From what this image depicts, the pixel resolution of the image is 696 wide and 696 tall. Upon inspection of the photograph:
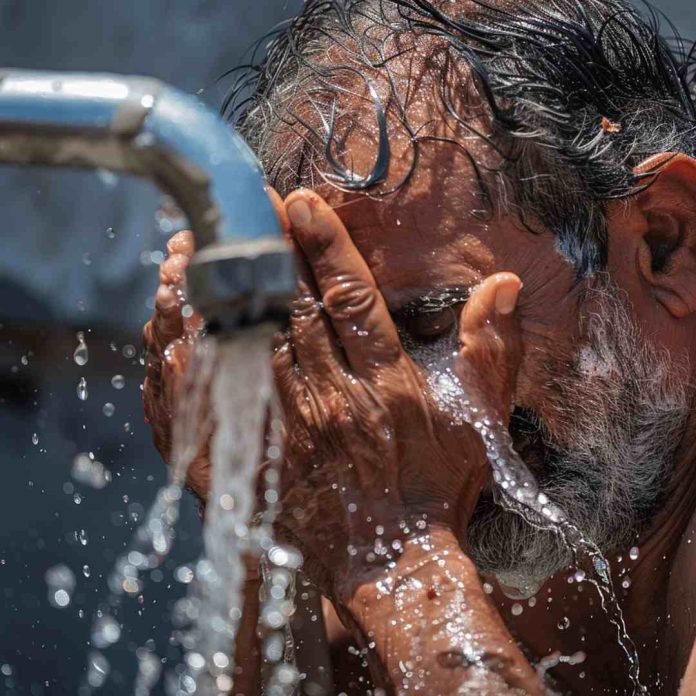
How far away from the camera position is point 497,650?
1.63 metres

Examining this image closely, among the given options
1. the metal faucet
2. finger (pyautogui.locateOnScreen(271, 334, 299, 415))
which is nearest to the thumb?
finger (pyautogui.locateOnScreen(271, 334, 299, 415))

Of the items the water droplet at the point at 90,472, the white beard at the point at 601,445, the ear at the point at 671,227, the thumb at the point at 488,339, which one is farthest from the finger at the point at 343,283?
the water droplet at the point at 90,472

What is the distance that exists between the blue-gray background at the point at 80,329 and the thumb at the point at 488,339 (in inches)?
54.6

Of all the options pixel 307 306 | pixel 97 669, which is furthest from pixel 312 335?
pixel 97 669

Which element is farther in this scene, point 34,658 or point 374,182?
point 34,658

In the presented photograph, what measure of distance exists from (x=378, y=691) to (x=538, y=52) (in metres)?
0.96

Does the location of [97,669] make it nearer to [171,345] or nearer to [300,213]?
[171,345]

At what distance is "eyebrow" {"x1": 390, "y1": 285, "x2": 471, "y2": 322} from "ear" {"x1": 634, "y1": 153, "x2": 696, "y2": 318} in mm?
306

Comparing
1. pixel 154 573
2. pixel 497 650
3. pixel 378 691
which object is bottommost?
pixel 154 573

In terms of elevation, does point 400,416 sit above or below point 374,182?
below

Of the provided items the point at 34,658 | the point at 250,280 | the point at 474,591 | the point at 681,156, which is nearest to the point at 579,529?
the point at 474,591

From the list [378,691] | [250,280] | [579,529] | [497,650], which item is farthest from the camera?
[579,529]

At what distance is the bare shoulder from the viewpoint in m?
1.93

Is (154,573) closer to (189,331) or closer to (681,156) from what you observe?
(189,331)
